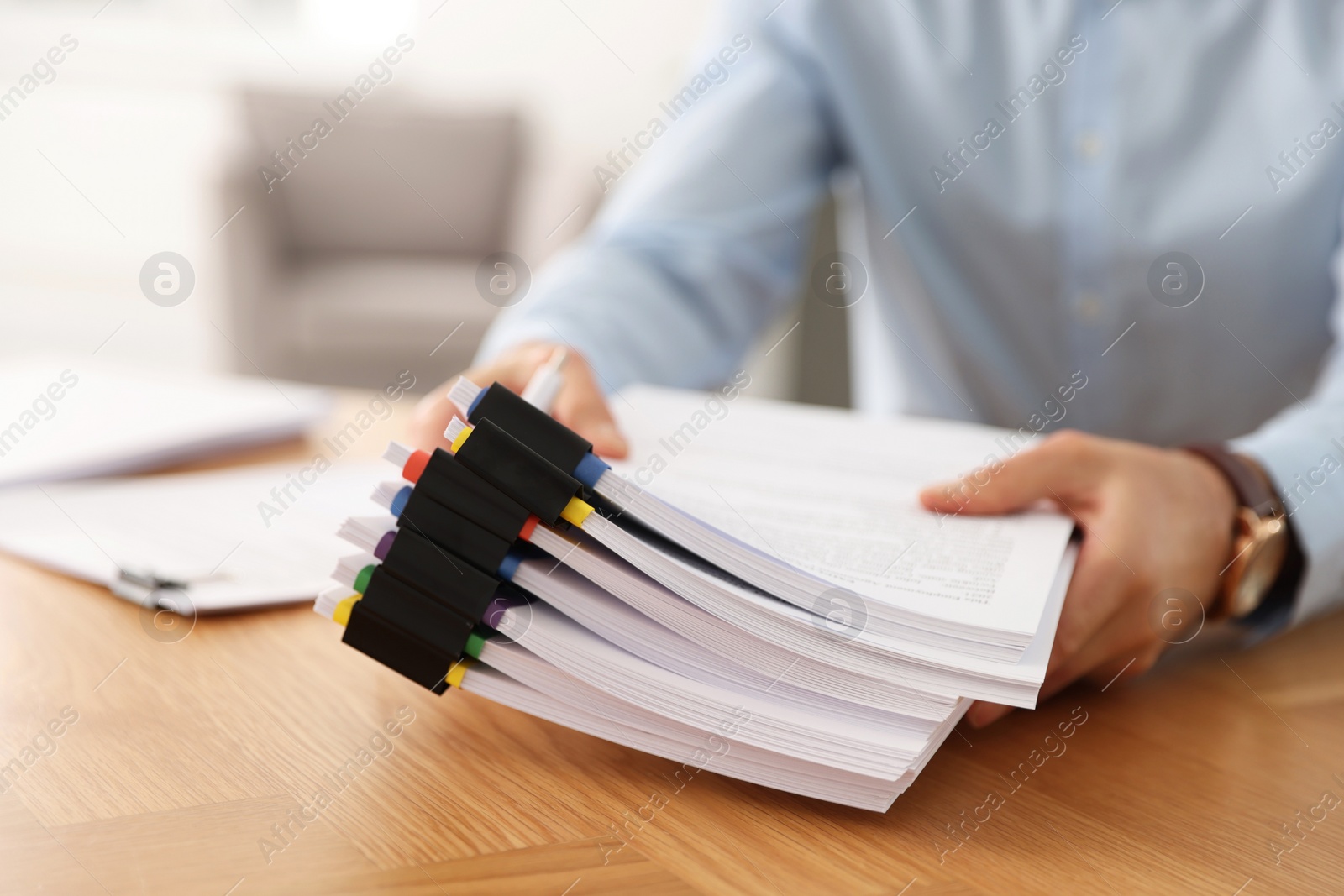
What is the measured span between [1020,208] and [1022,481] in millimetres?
520

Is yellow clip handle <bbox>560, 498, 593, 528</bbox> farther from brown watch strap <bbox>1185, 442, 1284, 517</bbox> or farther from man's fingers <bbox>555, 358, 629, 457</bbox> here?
brown watch strap <bbox>1185, 442, 1284, 517</bbox>

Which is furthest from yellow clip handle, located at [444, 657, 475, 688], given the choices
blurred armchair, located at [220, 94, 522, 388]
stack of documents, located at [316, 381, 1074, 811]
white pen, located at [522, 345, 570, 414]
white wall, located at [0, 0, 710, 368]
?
white wall, located at [0, 0, 710, 368]

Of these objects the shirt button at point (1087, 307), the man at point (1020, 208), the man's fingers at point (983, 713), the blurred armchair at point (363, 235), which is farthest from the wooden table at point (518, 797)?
the blurred armchair at point (363, 235)

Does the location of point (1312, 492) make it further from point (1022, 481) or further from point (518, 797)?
point (518, 797)

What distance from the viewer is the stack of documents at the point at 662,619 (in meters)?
0.36

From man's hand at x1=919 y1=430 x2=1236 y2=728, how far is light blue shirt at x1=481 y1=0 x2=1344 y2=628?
1.21 feet

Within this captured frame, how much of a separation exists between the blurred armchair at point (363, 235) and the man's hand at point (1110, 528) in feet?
6.91

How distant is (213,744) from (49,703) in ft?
0.27

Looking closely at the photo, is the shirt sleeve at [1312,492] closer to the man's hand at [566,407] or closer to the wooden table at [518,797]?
the wooden table at [518,797]

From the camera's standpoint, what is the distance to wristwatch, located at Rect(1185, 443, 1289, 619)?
0.53 metres

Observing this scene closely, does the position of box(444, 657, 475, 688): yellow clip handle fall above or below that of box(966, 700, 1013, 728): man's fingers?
above

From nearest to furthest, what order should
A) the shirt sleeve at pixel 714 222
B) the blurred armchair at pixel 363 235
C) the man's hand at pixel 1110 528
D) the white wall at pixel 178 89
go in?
the man's hand at pixel 1110 528 < the shirt sleeve at pixel 714 222 < the blurred armchair at pixel 363 235 < the white wall at pixel 178 89

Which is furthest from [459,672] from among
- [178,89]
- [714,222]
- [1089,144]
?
[178,89]

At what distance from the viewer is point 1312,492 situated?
1.85ft
